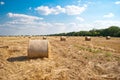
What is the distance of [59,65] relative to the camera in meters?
11.0

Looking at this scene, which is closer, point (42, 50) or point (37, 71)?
point (37, 71)

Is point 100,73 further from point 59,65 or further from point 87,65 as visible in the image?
point 59,65

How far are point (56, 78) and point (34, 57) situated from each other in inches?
199

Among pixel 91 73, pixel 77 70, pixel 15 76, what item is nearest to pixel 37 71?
pixel 15 76

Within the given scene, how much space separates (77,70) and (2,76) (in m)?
3.34

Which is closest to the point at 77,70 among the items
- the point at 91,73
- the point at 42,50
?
the point at 91,73

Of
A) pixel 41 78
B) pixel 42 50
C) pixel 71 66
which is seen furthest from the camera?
pixel 42 50

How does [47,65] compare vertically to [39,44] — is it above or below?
below

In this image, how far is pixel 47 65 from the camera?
35.8ft

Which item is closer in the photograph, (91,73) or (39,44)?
(91,73)

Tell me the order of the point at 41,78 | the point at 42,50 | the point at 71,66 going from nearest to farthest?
the point at 41,78, the point at 71,66, the point at 42,50

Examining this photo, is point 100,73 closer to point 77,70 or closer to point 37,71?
point 77,70

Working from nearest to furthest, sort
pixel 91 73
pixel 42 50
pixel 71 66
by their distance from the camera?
pixel 91 73 < pixel 71 66 < pixel 42 50

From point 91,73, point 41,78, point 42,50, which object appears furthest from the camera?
point 42,50
